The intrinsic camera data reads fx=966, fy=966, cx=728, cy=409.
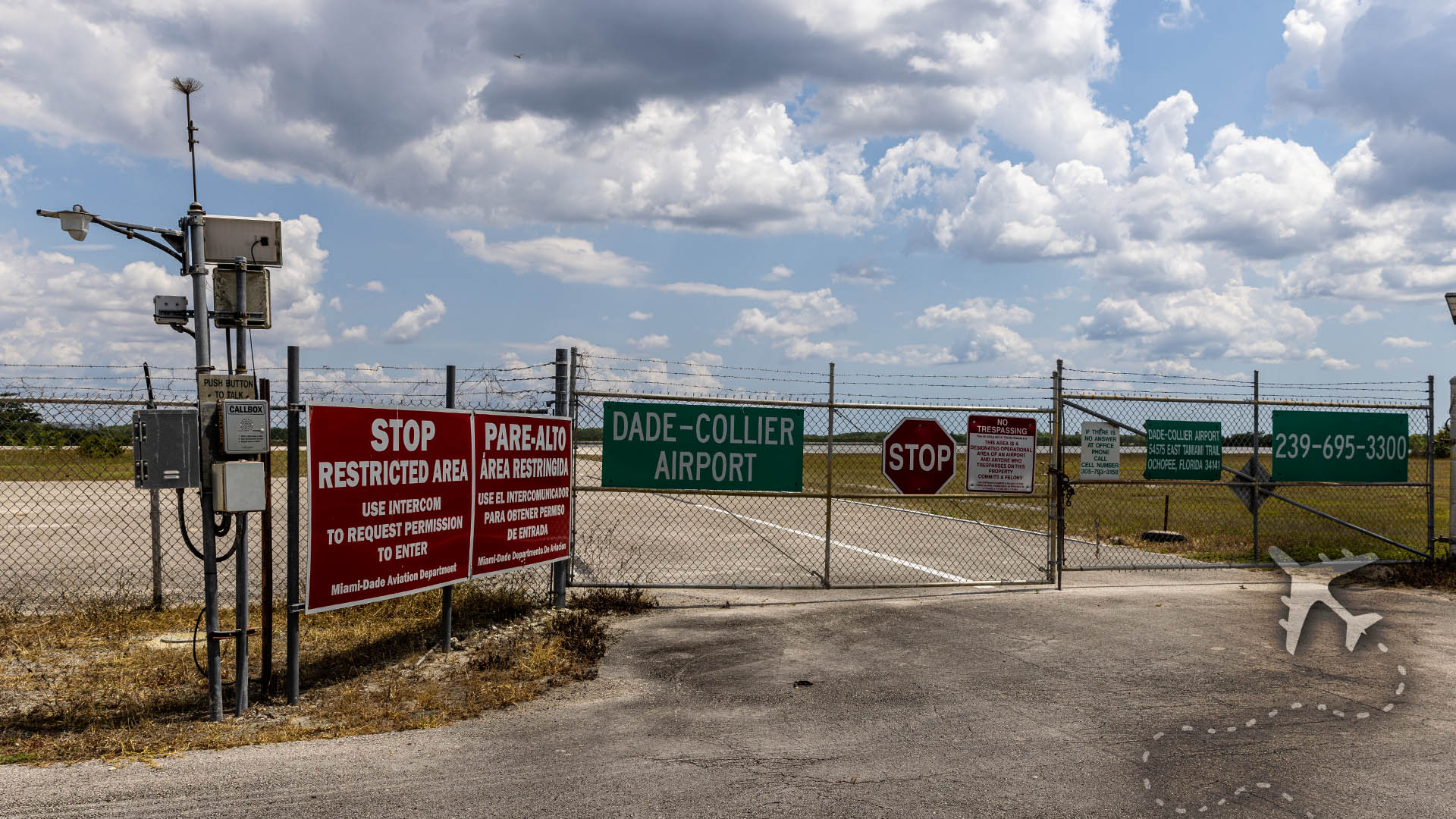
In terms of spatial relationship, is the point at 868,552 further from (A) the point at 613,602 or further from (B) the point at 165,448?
(B) the point at 165,448

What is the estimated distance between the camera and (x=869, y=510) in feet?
71.6

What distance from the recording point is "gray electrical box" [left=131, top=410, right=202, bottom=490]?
5371mm

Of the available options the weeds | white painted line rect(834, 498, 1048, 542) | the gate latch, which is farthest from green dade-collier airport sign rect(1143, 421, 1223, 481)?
the weeds

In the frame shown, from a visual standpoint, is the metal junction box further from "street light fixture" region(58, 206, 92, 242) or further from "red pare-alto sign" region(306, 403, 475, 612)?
"street light fixture" region(58, 206, 92, 242)

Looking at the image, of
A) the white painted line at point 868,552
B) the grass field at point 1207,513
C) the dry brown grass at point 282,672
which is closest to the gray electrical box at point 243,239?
the dry brown grass at point 282,672

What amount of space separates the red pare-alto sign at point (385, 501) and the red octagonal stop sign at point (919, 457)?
476 cm

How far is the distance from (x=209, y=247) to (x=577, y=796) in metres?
3.95

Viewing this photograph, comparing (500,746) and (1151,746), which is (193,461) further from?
(1151,746)

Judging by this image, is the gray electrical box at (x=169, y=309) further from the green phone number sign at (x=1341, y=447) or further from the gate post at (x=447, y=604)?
the green phone number sign at (x=1341, y=447)

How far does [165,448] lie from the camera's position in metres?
5.42

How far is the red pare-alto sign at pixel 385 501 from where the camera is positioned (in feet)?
20.1

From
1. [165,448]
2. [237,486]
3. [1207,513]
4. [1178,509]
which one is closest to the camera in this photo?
[165,448]

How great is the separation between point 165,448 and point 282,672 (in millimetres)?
2139

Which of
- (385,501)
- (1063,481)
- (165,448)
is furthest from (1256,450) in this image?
(165,448)
